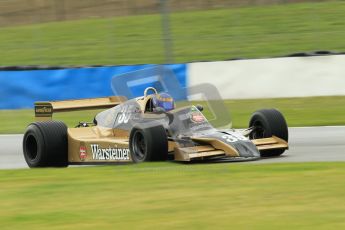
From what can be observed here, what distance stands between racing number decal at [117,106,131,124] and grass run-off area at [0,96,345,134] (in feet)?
16.8

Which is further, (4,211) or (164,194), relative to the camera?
(164,194)

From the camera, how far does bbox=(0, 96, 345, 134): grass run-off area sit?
56.8 feet

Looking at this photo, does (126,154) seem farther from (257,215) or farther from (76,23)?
(76,23)

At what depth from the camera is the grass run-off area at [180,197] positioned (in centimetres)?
671

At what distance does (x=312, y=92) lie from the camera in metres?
19.5

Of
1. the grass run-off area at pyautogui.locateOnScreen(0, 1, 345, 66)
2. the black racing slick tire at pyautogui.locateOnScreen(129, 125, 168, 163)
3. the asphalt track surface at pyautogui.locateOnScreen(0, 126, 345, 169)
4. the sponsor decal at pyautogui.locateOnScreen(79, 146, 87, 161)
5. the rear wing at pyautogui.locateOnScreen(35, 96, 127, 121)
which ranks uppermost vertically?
the grass run-off area at pyautogui.locateOnScreen(0, 1, 345, 66)

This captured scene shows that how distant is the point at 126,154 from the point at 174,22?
53.4 ft

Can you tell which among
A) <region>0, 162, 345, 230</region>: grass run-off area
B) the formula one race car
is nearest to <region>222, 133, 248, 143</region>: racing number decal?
the formula one race car

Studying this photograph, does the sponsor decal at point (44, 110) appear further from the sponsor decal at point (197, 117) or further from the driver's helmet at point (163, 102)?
the sponsor decal at point (197, 117)

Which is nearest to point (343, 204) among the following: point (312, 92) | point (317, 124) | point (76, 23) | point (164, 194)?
point (164, 194)

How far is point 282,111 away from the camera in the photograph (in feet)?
61.7

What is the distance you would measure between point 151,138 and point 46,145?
1889 mm

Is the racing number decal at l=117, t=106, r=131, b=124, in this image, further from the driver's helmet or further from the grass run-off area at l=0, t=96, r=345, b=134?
the grass run-off area at l=0, t=96, r=345, b=134

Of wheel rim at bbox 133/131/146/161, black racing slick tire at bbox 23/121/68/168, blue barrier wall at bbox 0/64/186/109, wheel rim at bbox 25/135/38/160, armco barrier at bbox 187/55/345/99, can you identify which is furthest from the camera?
blue barrier wall at bbox 0/64/186/109
